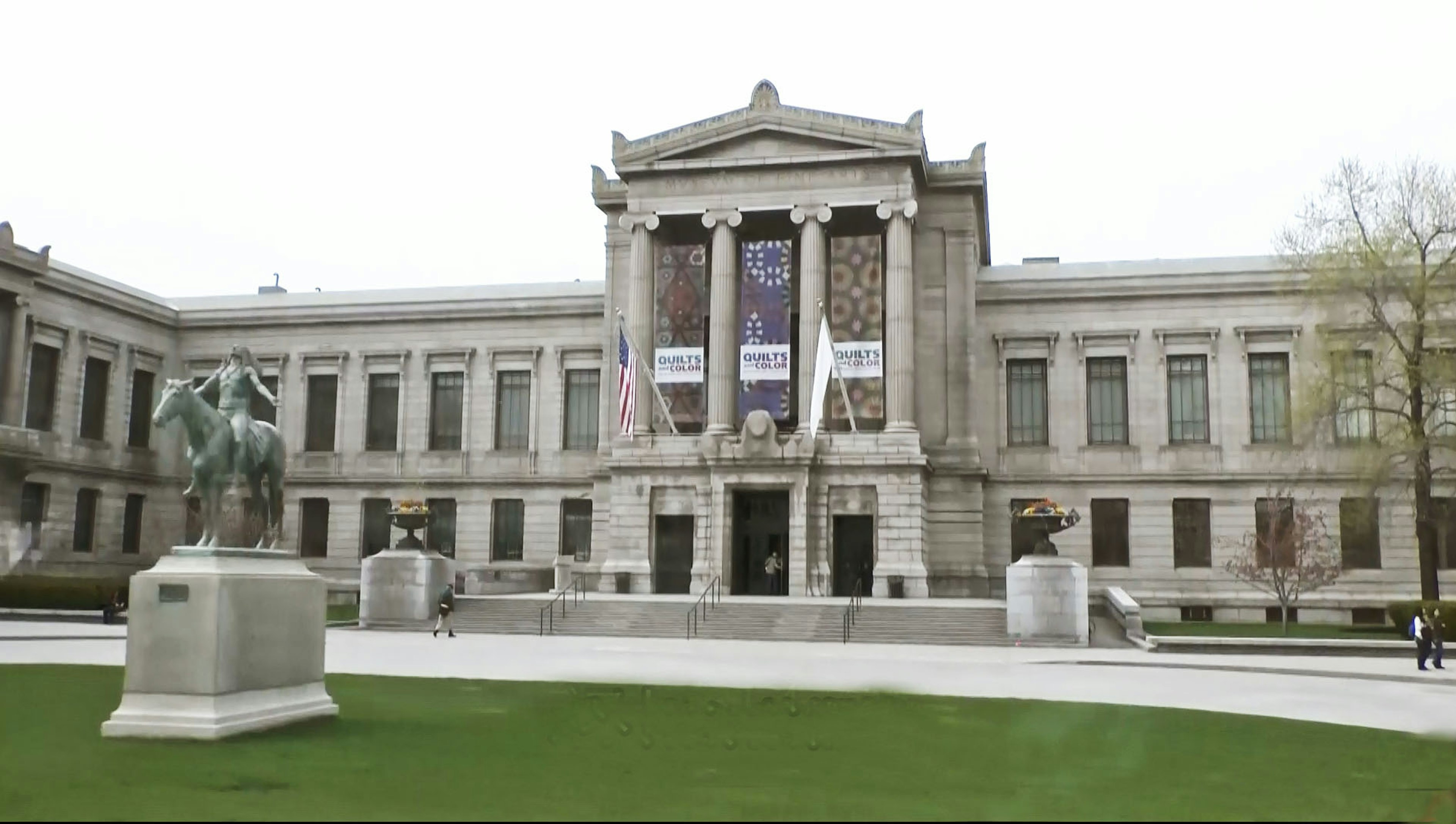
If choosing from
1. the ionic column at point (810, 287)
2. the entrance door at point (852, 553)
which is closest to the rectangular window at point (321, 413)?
the ionic column at point (810, 287)

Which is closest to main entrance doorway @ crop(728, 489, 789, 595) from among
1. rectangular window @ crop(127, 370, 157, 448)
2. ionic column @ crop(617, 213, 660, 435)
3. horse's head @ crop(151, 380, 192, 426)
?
ionic column @ crop(617, 213, 660, 435)

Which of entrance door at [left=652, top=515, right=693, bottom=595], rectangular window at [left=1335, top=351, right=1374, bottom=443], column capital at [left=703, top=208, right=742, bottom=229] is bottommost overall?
entrance door at [left=652, top=515, right=693, bottom=595]

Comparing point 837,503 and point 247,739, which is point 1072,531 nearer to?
point 837,503

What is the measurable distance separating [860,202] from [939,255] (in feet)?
15.2

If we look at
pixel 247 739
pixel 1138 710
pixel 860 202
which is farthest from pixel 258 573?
pixel 860 202

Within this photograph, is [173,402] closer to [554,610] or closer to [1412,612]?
[554,610]

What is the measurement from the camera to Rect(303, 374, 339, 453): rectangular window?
2274 inches

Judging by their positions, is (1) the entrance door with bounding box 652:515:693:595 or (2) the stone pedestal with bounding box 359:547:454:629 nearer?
(2) the stone pedestal with bounding box 359:547:454:629

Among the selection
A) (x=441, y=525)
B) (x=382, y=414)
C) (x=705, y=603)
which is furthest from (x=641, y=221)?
(x=705, y=603)

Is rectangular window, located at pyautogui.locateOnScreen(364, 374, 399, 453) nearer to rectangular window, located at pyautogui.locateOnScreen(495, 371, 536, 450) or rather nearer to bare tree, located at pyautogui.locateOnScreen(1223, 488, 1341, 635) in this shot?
rectangular window, located at pyautogui.locateOnScreen(495, 371, 536, 450)

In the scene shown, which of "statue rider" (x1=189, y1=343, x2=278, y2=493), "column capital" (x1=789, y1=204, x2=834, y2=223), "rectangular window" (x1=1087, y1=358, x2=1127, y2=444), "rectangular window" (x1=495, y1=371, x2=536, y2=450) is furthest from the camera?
"rectangular window" (x1=495, y1=371, x2=536, y2=450)

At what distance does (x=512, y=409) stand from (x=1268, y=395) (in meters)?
30.5

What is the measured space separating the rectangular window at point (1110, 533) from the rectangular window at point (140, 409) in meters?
40.1

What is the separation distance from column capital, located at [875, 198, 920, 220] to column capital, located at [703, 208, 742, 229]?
5.26m
